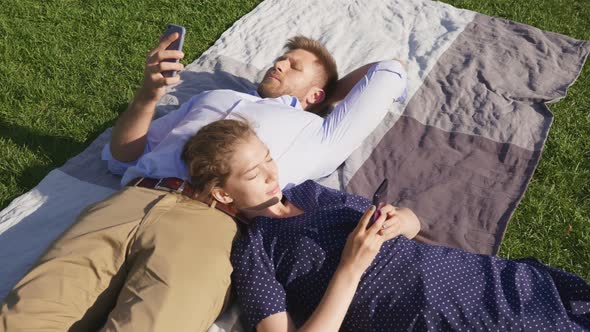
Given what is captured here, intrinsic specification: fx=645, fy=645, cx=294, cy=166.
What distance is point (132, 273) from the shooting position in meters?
2.63

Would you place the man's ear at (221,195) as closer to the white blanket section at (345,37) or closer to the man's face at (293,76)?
the white blanket section at (345,37)

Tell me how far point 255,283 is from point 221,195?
1.55 feet

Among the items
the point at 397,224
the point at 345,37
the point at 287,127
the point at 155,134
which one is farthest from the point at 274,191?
the point at 345,37

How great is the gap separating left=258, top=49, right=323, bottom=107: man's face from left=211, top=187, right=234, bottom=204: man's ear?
1.13 metres

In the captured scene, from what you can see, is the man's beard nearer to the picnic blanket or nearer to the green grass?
the picnic blanket

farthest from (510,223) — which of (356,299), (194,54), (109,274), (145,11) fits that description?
(145,11)

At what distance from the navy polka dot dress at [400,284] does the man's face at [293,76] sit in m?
1.24

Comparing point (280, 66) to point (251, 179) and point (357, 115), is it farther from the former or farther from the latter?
point (251, 179)

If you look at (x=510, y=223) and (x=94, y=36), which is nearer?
(x=510, y=223)

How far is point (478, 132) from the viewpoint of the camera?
4188 mm

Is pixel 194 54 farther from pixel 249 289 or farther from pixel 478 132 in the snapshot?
pixel 249 289

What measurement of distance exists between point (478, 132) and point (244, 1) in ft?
7.85

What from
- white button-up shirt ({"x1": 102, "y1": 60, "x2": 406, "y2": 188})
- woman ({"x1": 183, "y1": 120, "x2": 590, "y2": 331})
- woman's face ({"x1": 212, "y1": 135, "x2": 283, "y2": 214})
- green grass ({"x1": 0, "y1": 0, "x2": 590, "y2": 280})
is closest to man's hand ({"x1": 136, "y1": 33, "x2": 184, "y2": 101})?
white button-up shirt ({"x1": 102, "y1": 60, "x2": 406, "y2": 188})

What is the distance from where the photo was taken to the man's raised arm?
3.20 m
